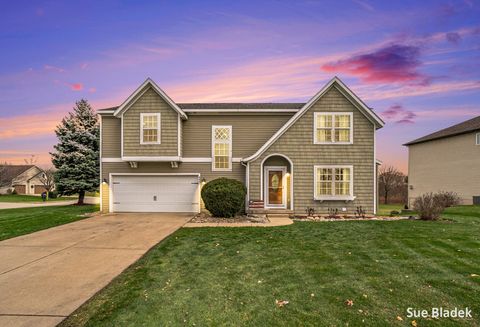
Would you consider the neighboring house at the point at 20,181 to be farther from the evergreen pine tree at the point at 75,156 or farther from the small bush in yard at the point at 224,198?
the small bush in yard at the point at 224,198

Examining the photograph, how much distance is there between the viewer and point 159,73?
17.0 metres

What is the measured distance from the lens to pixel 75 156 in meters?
21.4

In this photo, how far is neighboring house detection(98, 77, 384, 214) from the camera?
43.8 feet

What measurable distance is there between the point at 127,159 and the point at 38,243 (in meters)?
6.56

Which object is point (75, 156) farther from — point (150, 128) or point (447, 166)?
point (447, 166)

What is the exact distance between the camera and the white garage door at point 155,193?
14.7 metres

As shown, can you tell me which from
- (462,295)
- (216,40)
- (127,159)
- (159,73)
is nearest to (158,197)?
(127,159)

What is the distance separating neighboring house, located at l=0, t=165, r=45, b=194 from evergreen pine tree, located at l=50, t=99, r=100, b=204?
3859 centimetres

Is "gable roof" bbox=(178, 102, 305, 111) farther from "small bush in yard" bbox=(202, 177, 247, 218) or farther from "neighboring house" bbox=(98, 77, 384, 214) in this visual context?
"small bush in yard" bbox=(202, 177, 247, 218)

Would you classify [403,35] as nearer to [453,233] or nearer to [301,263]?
[453,233]

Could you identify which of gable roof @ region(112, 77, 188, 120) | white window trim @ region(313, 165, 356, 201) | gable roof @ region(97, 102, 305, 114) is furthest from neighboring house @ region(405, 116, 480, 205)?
gable roof @ region(112, 77, 188, 120)

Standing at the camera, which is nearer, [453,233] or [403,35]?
[453,233]
